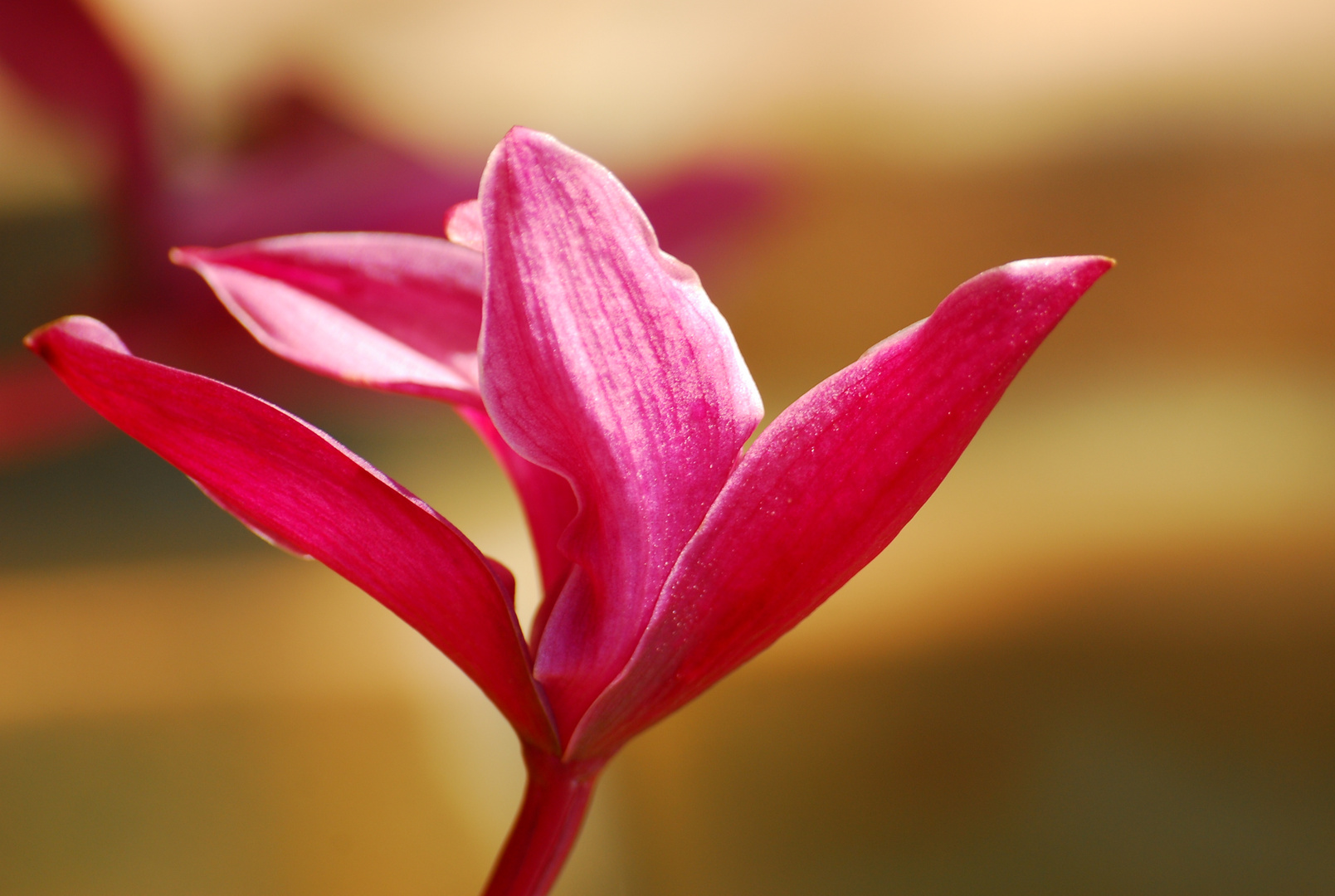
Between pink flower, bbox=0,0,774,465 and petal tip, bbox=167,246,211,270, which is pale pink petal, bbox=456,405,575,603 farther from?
pink flower, bbox=0,0,774,465

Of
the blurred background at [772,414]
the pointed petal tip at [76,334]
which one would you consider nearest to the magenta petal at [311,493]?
the pointed petal tip at [76,334]

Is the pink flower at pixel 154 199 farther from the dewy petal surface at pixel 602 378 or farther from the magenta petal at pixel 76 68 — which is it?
the dewy petal surface at pixel 602 378

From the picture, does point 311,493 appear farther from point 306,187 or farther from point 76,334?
point 306,187

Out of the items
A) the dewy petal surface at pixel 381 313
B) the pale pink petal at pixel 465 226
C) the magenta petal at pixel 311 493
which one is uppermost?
the pale pink petal at pixel 465 226

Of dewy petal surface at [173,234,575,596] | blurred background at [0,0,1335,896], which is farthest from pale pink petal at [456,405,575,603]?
blurred background at [0,0,1335,896]

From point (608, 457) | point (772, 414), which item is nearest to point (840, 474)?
point (608, 457)

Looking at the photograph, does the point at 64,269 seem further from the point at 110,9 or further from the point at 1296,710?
the point at 1296,710

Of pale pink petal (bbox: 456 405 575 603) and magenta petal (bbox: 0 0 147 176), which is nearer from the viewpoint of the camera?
pale pink petal (bbox: 456 405 575 603)
